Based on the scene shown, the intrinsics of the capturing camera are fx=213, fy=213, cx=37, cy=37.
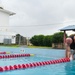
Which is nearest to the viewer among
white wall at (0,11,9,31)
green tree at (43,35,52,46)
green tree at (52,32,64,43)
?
green tree at (52,32,64,43)

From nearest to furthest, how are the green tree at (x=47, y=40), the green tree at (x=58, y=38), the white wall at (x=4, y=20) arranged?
the green tree at (x=58, y=38)
the green tree at (x=47, y=40)
the white wall at (x=4, y=20)

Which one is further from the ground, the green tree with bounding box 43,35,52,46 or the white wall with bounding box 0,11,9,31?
the white wall with bounding box 0,11,9,31

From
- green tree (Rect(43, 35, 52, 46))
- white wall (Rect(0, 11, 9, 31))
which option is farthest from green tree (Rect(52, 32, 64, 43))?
white wall (Rect(0, 11, 9, 31))

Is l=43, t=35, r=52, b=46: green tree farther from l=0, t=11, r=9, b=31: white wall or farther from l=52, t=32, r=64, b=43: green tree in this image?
l=0, t=11, r=9, b=31: white wall

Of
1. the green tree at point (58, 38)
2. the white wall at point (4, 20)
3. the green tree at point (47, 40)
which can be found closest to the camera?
the green tree at point (58, 38)

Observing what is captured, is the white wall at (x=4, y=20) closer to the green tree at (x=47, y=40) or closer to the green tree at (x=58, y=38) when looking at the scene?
the green tree at (x=47, y=40)

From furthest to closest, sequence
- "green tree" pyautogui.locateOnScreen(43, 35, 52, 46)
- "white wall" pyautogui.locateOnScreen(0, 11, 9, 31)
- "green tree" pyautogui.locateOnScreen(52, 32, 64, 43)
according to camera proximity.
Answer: "white wall" pyautogui.locateOnScreen(0, 11, 9, 31) < "green tree" pyautogui.locateOnScreen(43, 35, 52, 46) < "green tree" pyautogui.locateOnScreen(52, 32, 64, 43)

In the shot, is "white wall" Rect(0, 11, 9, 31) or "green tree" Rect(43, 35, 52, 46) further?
"white wall" Rect(0, 11, 9, 31)

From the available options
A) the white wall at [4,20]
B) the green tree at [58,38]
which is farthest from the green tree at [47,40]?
the white wall at [4,20]

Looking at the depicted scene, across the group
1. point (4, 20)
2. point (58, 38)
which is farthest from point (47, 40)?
point (4, 20)

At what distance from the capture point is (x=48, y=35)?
982 inches

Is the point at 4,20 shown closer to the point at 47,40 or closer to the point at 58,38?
the point at 47,40

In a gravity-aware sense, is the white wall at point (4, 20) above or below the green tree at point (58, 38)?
above

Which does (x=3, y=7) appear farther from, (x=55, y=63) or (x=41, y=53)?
(x=55, y=63)
